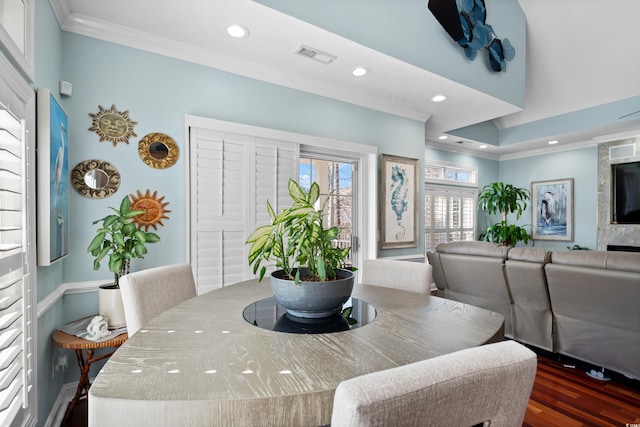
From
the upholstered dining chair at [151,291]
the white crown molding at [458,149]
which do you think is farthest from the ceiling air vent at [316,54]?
the white crown molding at [458,149]

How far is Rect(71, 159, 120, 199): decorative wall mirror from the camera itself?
7.21 ft

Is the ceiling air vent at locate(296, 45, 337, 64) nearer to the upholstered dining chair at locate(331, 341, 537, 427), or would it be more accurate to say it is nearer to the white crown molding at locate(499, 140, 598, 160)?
the upholstered dining chair at locate(331, 341, 537, 427)

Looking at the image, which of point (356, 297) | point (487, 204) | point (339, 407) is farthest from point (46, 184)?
point (487, 204)

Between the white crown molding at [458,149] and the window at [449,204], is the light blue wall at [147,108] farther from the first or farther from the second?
the window at [449,204]

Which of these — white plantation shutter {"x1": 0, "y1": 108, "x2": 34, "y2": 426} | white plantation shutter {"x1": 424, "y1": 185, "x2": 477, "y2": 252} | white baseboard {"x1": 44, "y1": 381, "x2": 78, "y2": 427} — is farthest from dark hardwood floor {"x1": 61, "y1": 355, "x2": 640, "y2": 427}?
white plantation shutter {"x1": 424, "y1": 185, "x2": 477, "y2": 252}

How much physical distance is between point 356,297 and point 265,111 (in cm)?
211

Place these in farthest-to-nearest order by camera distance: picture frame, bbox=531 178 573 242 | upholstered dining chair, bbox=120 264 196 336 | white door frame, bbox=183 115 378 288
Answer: picture frame, bbox=531 178 573 242 → white door frame, bbox=183 115 378 288 → upholstered dining chair, bbox=120 264 196 336

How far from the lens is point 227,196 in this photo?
2791 mm

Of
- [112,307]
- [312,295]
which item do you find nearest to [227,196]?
[112,307]

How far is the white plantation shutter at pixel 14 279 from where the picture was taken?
115 cm

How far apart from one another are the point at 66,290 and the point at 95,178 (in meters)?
0.77

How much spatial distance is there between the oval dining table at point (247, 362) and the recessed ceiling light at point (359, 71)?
2.28 metres

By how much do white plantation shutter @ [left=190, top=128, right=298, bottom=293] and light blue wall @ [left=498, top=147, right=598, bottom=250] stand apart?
17.5 ft

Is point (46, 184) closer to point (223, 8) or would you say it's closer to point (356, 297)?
point (223, 8)
